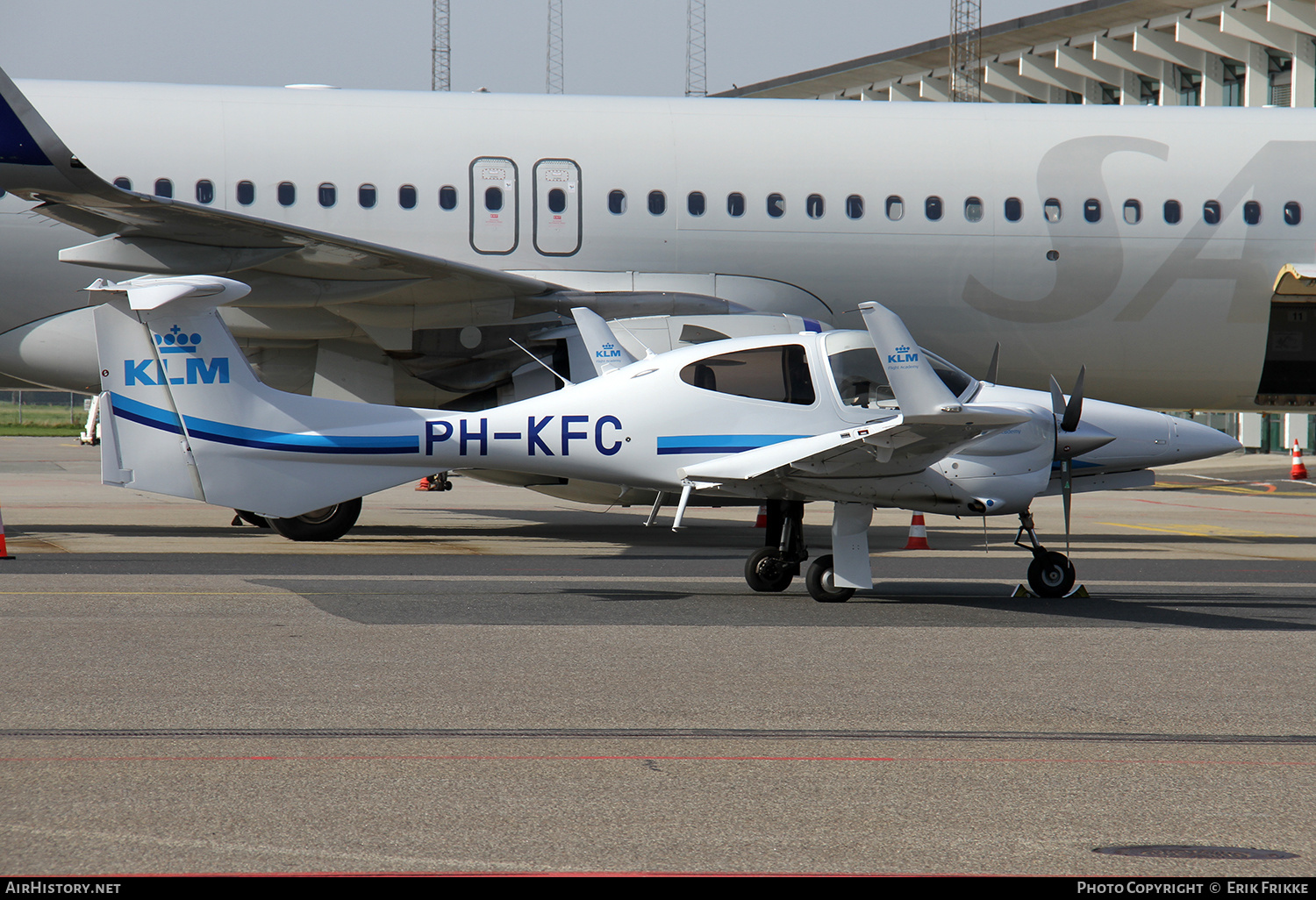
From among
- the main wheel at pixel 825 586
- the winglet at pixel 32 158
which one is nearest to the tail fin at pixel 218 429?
the winglet at pixel 32 158

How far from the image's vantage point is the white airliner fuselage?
14.7 metres

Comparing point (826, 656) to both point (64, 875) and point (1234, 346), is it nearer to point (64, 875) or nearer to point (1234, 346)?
point (64, 875)

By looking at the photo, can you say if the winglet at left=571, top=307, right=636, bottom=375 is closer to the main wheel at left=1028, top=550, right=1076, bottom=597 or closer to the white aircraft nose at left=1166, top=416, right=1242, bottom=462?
the main wheel at left=1028, top=550, right=1076, bottom=597

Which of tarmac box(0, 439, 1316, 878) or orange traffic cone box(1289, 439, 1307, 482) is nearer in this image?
tarmac box(0, 439, 1316, 878)

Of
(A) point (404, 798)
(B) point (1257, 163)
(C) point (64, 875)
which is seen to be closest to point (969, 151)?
(B) point (1257, 163)

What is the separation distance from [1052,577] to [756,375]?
2.95 m

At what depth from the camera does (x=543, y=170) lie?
49.5ft

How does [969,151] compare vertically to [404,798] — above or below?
above

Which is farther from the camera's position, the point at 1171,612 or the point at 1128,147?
the point at 1128,147

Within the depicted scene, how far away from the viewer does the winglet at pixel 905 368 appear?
8.98 m

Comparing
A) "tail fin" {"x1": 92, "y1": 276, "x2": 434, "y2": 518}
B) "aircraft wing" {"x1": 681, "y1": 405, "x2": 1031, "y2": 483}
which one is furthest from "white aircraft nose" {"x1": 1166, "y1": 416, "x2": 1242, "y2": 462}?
"tail fin" {"x1": 92, "y1": 276, "x2": 434, "y2": 518}

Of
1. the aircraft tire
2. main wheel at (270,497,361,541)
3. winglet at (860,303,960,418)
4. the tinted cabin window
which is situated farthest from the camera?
the aircraft tire

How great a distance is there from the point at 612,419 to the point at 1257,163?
997 cm

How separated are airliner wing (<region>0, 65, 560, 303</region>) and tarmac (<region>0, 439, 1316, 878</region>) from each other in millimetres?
3071
